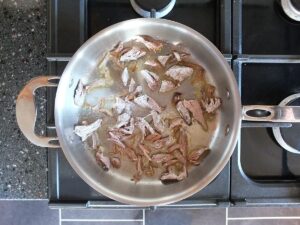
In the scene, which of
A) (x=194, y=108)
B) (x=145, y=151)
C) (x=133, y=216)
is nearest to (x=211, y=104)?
(x=194, y=108)

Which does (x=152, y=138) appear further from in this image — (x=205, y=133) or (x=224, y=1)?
(x=224, y=1)

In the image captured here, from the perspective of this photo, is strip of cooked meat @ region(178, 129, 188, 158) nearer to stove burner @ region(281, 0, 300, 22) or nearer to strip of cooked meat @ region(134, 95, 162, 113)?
strip of cooked meat @ region(134, 95, 162, 113)

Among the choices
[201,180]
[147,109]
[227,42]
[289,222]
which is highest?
[227,42]

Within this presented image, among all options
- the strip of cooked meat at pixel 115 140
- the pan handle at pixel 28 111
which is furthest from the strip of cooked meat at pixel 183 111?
the pan handle at pixel 28 111

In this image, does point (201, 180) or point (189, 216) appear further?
point (189, 216)

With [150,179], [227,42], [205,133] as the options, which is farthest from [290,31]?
[150,179]

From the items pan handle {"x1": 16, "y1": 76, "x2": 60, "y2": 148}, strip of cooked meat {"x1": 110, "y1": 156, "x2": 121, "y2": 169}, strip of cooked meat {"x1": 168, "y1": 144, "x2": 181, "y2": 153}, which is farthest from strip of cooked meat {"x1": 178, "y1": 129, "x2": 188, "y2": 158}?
pan handle {"x1": 16, "y1": 76, "x2": 60, "y2": 148}

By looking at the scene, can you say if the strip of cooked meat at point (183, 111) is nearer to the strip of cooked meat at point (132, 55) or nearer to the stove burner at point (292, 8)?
the strip of cooked meat at point (132, 55)
